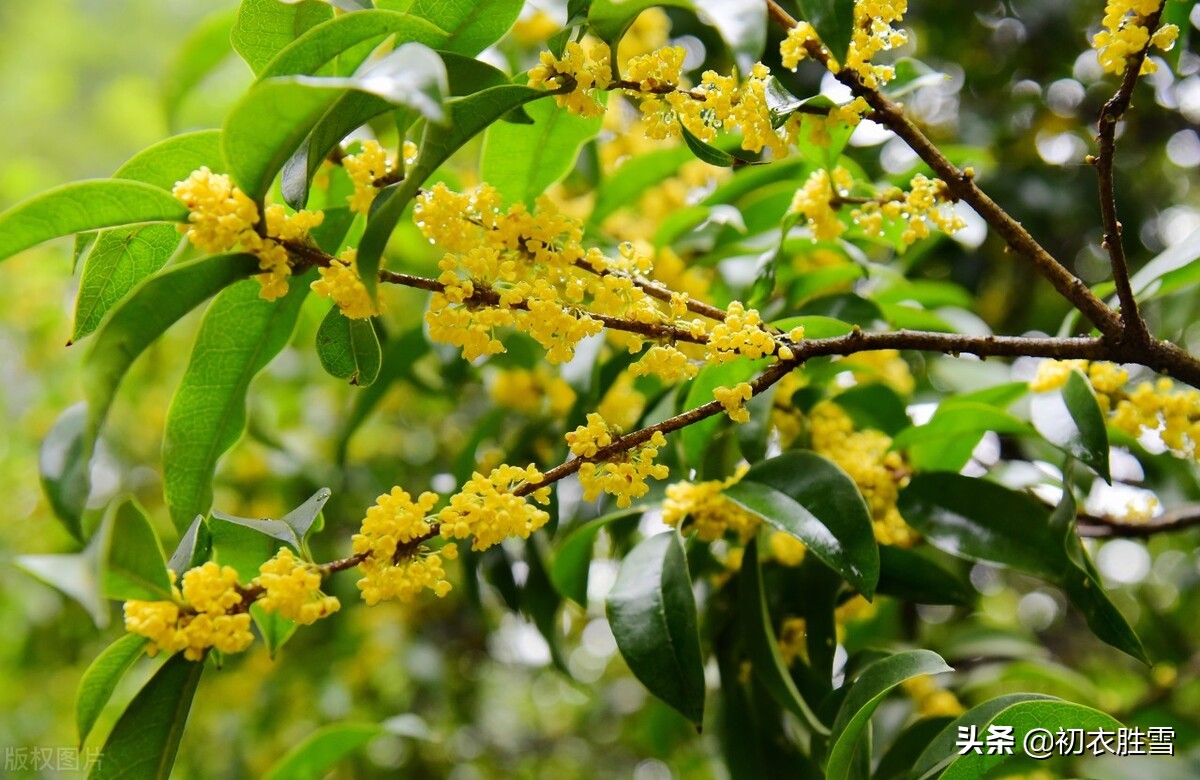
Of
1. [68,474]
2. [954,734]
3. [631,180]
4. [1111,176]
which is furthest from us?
[631,180]

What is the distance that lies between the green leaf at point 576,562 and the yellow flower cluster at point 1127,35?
636 mm

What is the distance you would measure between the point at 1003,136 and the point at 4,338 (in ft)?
9.12

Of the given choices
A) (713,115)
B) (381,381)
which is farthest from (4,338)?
(713,115)

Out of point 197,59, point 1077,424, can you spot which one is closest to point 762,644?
point 1077,424

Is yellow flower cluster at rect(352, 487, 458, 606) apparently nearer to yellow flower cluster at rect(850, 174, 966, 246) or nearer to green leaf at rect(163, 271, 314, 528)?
green leaf at rect(163, 271, 314, 528)

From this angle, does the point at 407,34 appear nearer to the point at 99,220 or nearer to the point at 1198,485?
the point at 99,220

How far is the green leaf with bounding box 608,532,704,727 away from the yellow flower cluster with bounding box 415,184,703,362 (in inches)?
10.4

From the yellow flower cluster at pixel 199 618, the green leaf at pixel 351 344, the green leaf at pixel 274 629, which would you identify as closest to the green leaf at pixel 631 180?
the green leaf at pixel 351 344

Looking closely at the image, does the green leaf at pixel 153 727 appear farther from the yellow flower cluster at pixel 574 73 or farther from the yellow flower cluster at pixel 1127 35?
the yellow flower cluster at pixel 1127 35

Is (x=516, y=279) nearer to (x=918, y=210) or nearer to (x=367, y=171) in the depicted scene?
(x=367, y=171)

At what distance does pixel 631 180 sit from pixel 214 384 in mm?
786

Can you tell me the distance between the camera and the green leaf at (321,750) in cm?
121

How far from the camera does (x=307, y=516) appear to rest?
801 millimetres

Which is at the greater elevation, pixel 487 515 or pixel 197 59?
pixel 197 59
